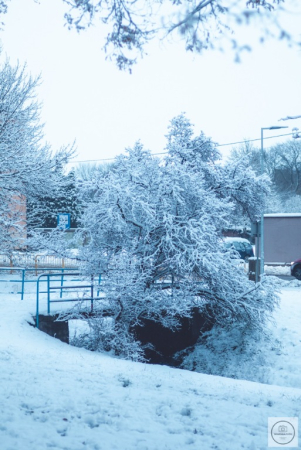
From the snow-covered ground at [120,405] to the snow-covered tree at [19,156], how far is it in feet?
22.7

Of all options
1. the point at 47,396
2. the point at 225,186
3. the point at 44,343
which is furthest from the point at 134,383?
the point at 225,186

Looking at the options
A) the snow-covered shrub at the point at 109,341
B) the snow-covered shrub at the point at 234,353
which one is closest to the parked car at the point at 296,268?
the snow-covered shrub at the point at 234,353

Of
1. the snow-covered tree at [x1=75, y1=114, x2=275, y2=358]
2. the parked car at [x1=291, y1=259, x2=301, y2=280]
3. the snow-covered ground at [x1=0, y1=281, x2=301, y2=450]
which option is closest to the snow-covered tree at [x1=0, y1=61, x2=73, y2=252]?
the snow-covered tree at [x1=75, y1=114, x2=275, y2=358]

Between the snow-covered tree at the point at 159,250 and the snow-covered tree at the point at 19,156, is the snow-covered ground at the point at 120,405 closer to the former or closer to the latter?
the snow-covered tree at the point at 159,250

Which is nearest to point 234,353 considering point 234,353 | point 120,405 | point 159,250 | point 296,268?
point 234,353

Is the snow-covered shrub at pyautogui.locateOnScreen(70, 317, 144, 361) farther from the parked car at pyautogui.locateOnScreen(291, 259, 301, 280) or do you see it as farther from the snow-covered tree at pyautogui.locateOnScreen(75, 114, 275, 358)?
the parked car at pyautogui.locateOnScreen(291, 259, 301, 280)

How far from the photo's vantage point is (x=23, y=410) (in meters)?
5.24

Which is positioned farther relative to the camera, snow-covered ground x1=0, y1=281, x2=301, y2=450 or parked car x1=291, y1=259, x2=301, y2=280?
parked car x1=291, y1=259, x2=301, y2=280

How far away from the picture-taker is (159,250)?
11898 mm

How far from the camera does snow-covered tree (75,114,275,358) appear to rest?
11.5 meters

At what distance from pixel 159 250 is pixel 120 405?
253 inches

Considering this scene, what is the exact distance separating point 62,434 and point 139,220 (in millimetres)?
7829

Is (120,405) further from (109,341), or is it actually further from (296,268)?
(296,268)

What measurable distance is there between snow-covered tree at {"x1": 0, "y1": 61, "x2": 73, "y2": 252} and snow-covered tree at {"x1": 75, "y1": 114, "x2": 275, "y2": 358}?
12.1 ft
